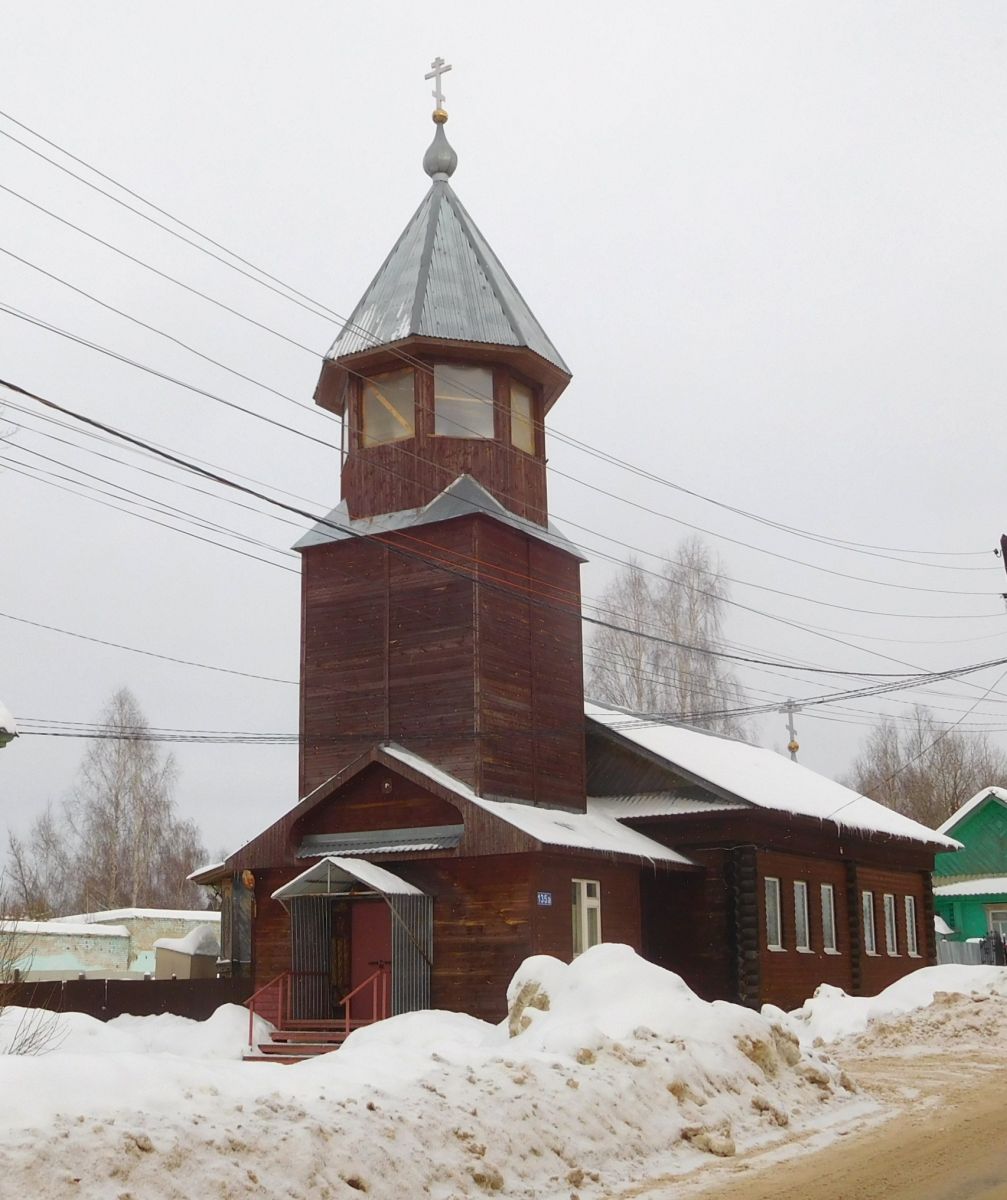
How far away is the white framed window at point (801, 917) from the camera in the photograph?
27500 millimetres

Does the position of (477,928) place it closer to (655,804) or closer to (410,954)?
(410,954)

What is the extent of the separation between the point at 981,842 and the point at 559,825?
2760 cm

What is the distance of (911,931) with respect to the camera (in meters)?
33.2

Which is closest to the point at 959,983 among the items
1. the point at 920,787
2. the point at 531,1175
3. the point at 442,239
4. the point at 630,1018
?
the point at 630,1018

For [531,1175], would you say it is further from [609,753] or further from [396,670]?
[609,753]

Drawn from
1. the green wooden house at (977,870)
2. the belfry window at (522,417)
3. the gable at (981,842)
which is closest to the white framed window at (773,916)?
the belfry window at (522,417)

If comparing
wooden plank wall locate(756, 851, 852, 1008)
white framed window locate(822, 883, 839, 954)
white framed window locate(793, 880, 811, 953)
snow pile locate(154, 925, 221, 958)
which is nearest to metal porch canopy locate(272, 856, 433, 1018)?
wooden plank wall locate(756, 851, 852, 1008)

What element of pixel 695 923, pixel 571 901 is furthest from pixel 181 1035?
pixel 695 923

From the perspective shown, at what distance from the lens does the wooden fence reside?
25.2m

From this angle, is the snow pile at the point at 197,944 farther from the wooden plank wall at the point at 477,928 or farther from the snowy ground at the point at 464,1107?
the snowy ground at the point at 464,1107

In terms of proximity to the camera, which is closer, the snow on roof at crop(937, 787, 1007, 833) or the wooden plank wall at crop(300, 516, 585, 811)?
A: the wooden plank wall at crop(300, 516, 585, 811)

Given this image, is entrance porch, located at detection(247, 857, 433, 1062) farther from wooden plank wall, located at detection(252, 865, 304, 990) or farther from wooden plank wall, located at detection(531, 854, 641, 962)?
wooden plank wall, located at detection(531, 854, 641, 962)

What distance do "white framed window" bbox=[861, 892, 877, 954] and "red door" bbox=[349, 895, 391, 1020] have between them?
12490 millimetres

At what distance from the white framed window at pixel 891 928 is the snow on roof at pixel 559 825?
333 inches
